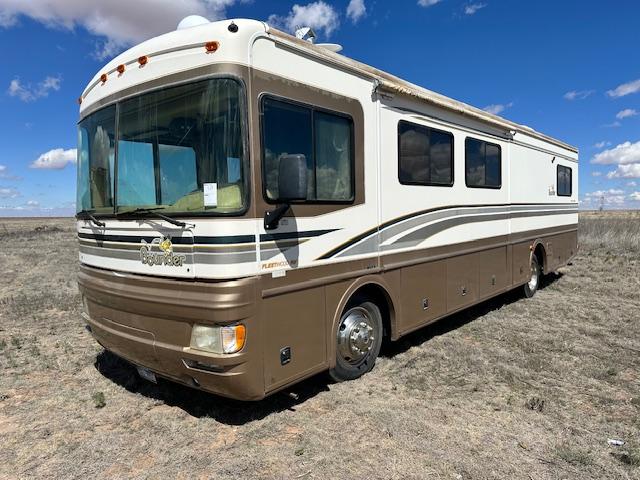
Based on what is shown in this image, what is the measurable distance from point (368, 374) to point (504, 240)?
3791mm

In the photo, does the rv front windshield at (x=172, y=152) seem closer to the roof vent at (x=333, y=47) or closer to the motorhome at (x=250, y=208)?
→ the motorhome at (x=250, y=208)

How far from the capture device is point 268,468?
3.23m

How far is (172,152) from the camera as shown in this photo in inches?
144

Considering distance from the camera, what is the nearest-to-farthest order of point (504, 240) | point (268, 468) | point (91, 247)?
point (268, 468), point (91, 247), point (504, 240)

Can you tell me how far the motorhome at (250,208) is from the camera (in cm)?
337

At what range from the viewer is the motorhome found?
3371 millimetres

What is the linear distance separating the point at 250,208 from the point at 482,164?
14.7ft

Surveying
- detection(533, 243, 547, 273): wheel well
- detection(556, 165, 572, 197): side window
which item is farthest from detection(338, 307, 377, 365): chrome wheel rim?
detection(556, 165, 572, 197): side window

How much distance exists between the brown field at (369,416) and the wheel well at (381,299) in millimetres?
467

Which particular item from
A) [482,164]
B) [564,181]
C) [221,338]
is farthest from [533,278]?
[221,338]

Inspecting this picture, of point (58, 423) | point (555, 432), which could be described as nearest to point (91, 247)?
point (58, 423)

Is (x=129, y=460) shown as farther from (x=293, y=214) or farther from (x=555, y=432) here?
(x=555, y=432)

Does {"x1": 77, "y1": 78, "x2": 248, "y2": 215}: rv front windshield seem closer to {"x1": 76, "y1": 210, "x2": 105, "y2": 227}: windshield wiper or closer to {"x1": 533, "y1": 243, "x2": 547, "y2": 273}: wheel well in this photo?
{"x1": 76, "y1": 210, "x2": 105, "y2": 227}: windshield wiper

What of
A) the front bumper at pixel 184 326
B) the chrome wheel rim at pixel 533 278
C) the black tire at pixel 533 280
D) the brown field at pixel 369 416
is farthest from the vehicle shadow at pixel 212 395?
the chrome wheel rim at pixel 533 278
